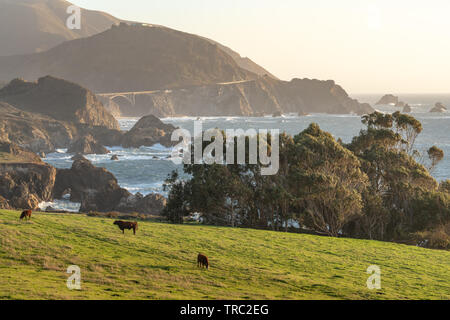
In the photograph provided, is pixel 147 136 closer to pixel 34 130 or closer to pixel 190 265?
pixel 34 130

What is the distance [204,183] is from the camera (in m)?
A: 47.8

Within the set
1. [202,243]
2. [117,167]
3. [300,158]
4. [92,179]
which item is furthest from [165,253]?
[117,167]

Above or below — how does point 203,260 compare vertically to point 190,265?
above

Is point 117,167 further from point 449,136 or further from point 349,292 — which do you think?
point 449,136

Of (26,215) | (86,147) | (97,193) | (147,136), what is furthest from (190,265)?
(147,136)

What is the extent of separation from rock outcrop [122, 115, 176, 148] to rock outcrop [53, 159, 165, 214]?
235 ft

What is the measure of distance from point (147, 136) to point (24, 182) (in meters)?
86.7

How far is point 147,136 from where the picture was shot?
16412 cm

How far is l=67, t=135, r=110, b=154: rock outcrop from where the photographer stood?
469ft

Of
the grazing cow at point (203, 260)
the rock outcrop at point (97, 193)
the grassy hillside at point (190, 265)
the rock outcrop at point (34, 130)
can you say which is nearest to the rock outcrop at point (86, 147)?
the rock outcrop at point (34, 130)

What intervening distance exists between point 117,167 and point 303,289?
10183cm

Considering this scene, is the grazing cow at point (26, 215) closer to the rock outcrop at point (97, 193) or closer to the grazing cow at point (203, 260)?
the grazing cow at point (203, 260)

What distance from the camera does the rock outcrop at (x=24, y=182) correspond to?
7188cm
